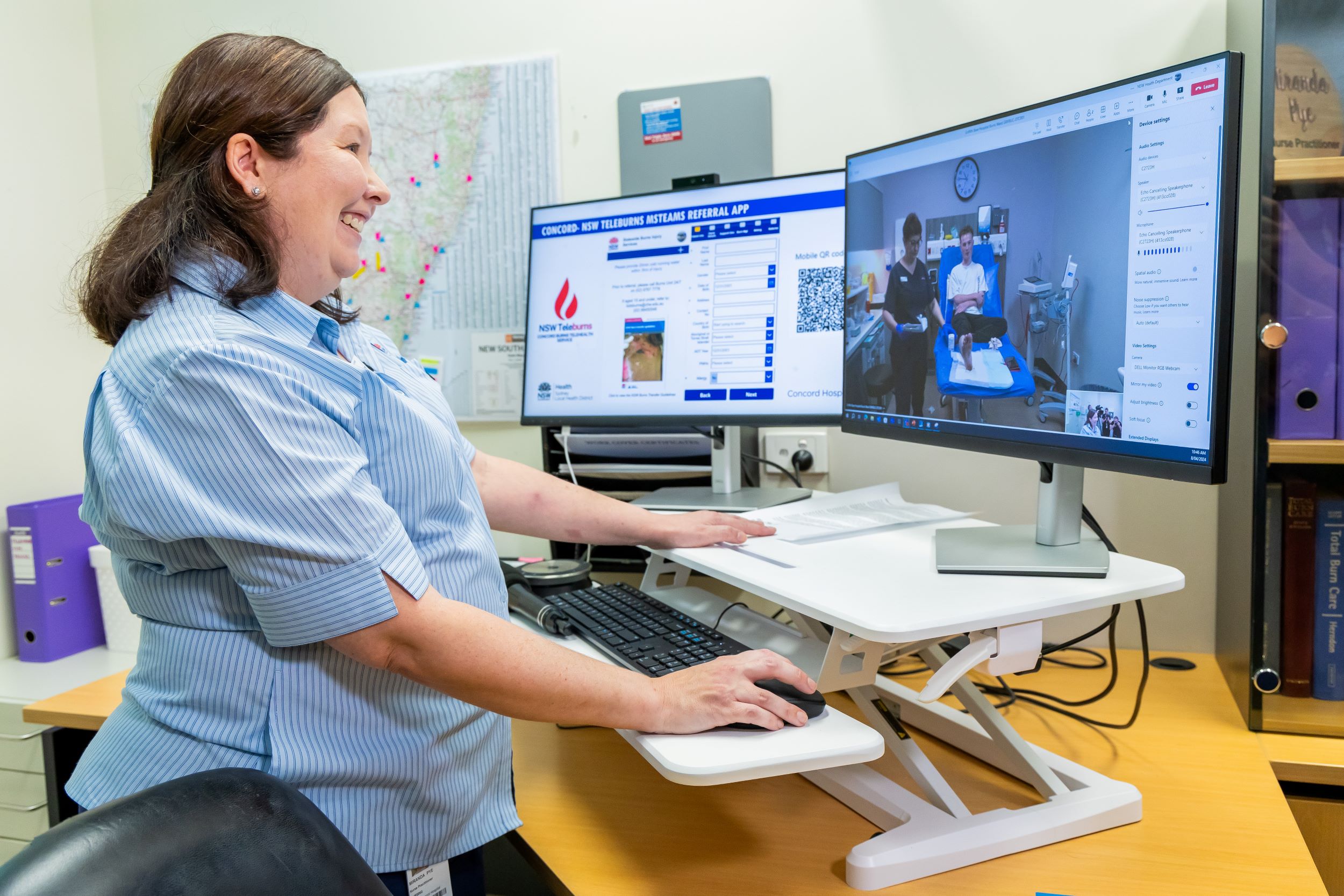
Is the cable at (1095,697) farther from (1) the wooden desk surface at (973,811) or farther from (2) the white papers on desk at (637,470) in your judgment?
(2) the white papers on desk at (637,470)

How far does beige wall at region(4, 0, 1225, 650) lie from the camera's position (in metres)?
1.44

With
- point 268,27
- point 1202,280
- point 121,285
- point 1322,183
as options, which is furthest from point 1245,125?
point 268,27

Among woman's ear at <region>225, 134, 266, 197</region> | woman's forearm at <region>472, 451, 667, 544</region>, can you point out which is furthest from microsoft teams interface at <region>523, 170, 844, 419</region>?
woman's ear at <region>225, 134, 266, 197</region>

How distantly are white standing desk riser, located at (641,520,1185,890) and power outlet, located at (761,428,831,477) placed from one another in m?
0.52

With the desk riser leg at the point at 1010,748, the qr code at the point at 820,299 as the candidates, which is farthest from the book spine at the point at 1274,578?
the qr code at the point at 820,299

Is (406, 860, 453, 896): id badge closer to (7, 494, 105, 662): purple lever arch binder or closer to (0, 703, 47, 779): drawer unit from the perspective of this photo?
(0, 703, 47, 779): drawer unit

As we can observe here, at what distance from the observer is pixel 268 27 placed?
1.94 meters

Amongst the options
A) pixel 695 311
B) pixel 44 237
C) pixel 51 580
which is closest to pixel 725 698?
pixel 695 311

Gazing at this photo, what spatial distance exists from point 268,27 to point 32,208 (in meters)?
0.63

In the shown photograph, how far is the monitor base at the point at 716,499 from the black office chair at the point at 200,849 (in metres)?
0.72

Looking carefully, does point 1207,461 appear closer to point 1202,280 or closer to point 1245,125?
point 1202,280

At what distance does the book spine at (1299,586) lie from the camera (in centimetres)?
111

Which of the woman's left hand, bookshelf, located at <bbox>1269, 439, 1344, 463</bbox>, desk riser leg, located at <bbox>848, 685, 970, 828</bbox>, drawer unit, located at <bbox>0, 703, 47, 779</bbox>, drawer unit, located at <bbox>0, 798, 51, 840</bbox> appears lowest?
drawer unit, located at <bbox>0, 798, 51, 840</bbox>

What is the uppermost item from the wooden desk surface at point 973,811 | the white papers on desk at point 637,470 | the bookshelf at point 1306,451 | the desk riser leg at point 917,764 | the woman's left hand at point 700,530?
the bookshelf at point 1306,451
